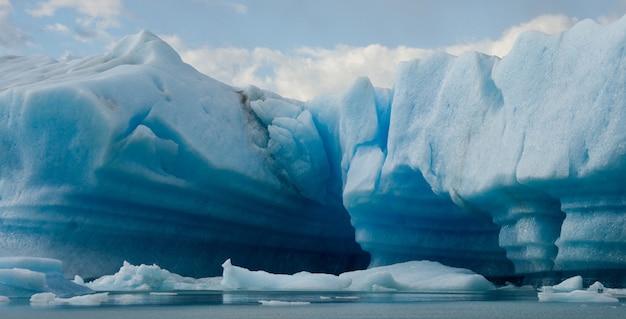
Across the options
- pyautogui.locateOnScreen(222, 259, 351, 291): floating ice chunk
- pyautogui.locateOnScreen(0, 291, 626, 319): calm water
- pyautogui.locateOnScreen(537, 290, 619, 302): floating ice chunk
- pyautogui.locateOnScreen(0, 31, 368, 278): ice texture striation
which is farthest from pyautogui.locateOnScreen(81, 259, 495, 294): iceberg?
pyautogui.locateOnScreen(0, 291, 626, 319): calm water

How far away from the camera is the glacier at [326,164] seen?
28.8 feet

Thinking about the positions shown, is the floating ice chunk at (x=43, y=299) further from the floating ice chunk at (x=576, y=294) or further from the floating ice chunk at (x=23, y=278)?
the floating ice chunk at (x=576, y=294)

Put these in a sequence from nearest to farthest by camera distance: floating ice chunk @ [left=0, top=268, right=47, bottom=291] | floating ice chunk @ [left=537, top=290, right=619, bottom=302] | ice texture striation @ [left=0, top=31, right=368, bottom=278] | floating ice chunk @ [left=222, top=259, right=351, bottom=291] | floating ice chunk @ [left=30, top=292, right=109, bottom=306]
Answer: floating ice chunk @ [left=537, top=290, right=619, bottom=302], floating ice chunk @ [left=30, top=292, right=109, bottom=306], floating ice chunk @ [left=0, top=268, right=47, bottom=291], floating ice chunk @ [left=222, top=259, right=351, bottom=291], ice texture striation @ [left=0, top=31, right=368, bottom=278]

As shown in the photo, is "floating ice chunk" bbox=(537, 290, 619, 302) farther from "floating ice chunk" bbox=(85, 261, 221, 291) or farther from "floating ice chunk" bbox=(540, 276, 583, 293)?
"floating ice chunk" bbox=(85, 261, 221, 291)

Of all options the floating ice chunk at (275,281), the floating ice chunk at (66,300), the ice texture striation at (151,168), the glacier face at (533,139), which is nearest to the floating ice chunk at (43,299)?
the floating ice chunk at (66,300)

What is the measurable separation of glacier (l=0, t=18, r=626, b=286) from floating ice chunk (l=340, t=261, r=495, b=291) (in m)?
0.69

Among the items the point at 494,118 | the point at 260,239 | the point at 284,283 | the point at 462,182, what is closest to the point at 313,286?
the point at 284,283

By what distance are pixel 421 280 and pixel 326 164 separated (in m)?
3.49

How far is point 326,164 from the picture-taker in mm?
12898

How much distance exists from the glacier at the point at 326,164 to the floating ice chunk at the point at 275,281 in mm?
1664

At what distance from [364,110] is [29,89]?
451 cm

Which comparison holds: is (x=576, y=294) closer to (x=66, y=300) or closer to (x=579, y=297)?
(x=579, y=297)

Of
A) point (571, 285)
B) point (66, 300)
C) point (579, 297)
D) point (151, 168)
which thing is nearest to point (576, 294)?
point (579, 297)

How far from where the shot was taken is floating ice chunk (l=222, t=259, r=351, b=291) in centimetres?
973
